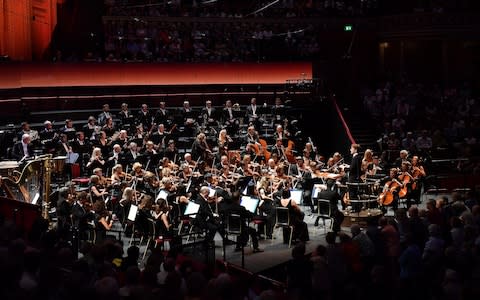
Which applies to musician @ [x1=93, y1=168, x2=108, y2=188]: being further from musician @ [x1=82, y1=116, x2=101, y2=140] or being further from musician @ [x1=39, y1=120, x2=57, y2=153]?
musician @ [x1=82, y1=116, x2=101, y2=140]

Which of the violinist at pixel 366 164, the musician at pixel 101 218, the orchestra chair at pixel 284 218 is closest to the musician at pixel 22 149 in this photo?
the musician at pixel 101 218

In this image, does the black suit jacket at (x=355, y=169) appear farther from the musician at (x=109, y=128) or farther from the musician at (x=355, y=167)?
the musician at (x=109, y=128)

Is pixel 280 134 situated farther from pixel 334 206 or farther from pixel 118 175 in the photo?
pixel 118 175

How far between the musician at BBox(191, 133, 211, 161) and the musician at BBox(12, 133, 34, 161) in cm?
447

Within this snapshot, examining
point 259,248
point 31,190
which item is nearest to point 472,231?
point 259,248

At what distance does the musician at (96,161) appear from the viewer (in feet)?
57.1

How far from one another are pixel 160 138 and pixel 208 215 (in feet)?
19.2

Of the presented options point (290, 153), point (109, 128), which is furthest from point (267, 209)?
point (109, 128)

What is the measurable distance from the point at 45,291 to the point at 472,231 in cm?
588

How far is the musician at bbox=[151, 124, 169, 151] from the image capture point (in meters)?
19.3

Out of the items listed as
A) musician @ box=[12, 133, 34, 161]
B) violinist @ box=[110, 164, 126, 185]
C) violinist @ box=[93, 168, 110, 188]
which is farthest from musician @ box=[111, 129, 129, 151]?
violinist @ box=[93, 168, 110, 188]

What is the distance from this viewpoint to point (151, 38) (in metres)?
25.7

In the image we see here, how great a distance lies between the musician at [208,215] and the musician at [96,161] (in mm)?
3808

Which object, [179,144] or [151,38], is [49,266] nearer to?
[179,144]
